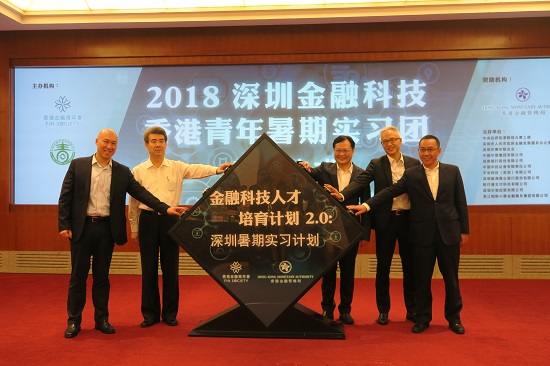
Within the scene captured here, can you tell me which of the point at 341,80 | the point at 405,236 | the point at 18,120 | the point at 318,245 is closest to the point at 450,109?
the point at 341,80

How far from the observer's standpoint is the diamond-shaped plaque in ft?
11.6

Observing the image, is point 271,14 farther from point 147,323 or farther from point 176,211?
point 147,323

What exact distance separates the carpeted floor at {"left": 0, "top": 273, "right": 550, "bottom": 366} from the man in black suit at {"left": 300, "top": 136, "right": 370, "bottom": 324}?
0.71ft

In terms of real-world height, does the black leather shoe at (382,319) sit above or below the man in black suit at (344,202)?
below

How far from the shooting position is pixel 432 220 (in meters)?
3.74

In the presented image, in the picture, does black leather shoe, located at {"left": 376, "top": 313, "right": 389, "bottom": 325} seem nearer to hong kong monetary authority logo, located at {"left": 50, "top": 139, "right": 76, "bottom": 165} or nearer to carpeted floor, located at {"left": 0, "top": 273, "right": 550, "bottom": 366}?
carpeted floor, located at {"left": 0, "top": 273, "right": 550, "bottom": 366}

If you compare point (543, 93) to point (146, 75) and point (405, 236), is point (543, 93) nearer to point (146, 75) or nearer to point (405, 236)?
point (405, 236)

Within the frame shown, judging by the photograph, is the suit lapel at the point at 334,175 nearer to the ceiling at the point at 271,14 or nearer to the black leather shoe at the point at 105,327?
the black leather shoe at the point at 105,327

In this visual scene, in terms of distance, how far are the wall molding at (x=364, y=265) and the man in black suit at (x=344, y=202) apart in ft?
6.74

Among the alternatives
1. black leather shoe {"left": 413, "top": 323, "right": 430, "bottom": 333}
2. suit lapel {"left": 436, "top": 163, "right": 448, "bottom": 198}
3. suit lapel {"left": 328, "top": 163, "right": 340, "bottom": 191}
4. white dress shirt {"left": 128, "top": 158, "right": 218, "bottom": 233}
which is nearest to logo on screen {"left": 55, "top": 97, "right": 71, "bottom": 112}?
white dress shirt {"left": 128, "top": 158, "right": 218, "bottom": 233}

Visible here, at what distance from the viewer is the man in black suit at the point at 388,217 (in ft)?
13.0

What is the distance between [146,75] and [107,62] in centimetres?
49

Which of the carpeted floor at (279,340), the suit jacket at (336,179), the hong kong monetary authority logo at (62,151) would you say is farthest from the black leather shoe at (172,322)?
the hong kong monetary authority logo at (62,151)

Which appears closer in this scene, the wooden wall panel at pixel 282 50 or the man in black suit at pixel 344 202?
the man in black suit at pixel 344 202
